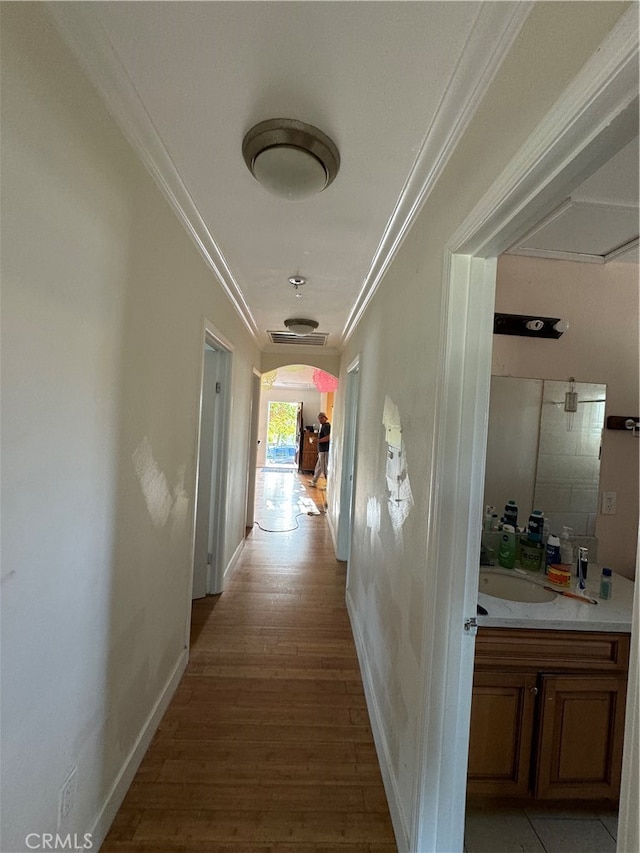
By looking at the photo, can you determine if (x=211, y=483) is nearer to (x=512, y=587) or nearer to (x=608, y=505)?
(x=512, y=587)

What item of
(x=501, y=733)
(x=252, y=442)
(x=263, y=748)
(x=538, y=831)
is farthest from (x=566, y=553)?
(x=252, y=442)

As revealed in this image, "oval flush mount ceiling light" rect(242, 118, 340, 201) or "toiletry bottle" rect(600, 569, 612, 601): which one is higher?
"oval flush mount ceiling light" rect(242, 118, 340, 201)

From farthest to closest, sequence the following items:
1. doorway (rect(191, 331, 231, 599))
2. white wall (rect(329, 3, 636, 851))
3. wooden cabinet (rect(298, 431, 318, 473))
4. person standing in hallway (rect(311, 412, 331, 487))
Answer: wooden cabinet (rect(298, 431, 318, 473)) → person standing in hallway (rect(311, 412, 331, 487)) → doorway (rect(191, 331, 231, 599)) → white wall (rect(329, 3, 636, 851))

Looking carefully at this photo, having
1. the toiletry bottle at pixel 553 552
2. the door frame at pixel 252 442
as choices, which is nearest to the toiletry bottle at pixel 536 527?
the toiletry bottle at pixel 553 552

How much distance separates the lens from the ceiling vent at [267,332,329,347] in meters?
3.98

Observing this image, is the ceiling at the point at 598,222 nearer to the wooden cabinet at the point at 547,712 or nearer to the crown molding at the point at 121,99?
the crown molding at the point at 121,99

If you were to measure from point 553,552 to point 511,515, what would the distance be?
0.77 feet

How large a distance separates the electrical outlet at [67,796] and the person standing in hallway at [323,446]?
632cm

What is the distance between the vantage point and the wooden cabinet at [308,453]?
31.5 ft

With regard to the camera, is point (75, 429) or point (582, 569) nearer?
point (75, 429)

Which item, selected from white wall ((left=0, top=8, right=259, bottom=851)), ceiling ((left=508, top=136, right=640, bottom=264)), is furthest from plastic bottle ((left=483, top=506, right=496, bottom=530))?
white wall ((left=0, top=8, right=259, bottom=851))

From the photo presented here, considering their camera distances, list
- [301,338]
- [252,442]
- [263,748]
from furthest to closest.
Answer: [252,442]
[301,338]
[263,748]

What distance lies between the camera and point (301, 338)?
4.22 meters

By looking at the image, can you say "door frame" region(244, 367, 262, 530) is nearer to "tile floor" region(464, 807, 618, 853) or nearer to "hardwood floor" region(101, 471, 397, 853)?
"hardwood floor" region(101, 471, 397, 853)
